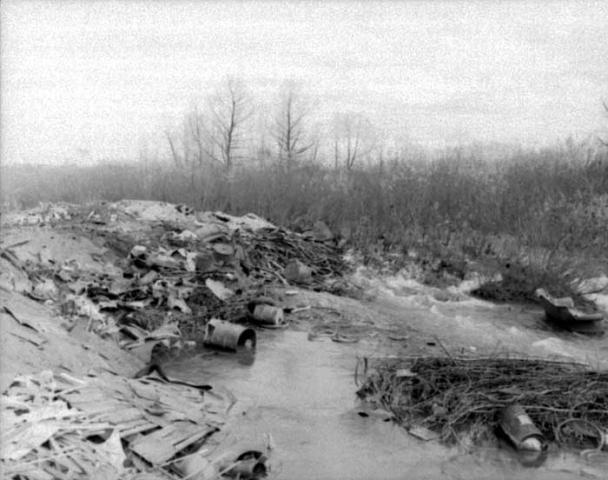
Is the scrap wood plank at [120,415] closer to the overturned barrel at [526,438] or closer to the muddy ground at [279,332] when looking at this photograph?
the muddy ground at [279,332]

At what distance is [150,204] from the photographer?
Result: 13953 mm

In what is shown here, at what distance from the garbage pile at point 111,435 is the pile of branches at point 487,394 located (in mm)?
1622

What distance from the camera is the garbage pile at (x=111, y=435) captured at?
3896 mm

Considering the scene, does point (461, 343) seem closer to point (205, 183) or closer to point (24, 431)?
point (24, 431)

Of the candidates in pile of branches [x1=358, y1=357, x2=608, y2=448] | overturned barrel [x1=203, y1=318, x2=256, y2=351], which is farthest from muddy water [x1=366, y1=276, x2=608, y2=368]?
overturned barrel [x1=203, y1=318, x2=256, y2=351]

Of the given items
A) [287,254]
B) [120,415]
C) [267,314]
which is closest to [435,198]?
[287,254]

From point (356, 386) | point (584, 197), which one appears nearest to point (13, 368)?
point (356, 386)

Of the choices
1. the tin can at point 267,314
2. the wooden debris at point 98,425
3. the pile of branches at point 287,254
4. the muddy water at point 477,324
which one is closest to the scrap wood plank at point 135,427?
the wooden debris at point 98,425

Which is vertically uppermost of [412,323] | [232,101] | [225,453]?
[232,101]

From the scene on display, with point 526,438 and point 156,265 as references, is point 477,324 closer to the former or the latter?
point 526,438

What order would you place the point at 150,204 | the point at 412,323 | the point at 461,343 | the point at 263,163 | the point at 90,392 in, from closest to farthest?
the point at 90,392 → the point at 461,343 → the point at 412,323 → the point at 150,204 → the point at 263,163

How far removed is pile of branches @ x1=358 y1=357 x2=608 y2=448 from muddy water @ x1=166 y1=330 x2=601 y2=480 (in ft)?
1.01

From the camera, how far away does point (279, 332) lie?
8328 mm

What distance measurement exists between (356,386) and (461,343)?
2.41 metres
